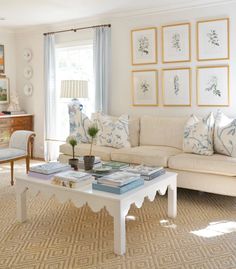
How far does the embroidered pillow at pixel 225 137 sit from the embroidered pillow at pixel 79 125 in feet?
6.00

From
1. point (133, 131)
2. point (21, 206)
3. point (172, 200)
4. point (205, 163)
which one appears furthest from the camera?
point (133, 131)

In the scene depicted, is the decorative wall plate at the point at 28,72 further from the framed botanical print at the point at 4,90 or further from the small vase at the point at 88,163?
the small vase at the point at 88,163

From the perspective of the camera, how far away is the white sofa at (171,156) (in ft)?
11.9

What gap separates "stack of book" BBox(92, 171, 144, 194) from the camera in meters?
2.70

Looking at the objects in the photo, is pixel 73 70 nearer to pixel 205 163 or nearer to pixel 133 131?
pixel 133 131

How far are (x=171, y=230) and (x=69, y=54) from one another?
3.88 metres

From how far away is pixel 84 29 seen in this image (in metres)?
5.64

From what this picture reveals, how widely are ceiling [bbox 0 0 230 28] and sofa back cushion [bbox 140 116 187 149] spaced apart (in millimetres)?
1554

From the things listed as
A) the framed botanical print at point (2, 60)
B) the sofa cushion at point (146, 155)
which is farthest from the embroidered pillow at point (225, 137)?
the framed botanical print at point (2, 60)

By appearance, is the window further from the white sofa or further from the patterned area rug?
the patterned area rug

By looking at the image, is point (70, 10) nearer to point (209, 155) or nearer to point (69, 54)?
point (69, 54)

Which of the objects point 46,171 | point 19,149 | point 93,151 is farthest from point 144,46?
point 46,171

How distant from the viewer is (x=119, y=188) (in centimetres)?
268

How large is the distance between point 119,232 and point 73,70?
3957mm
